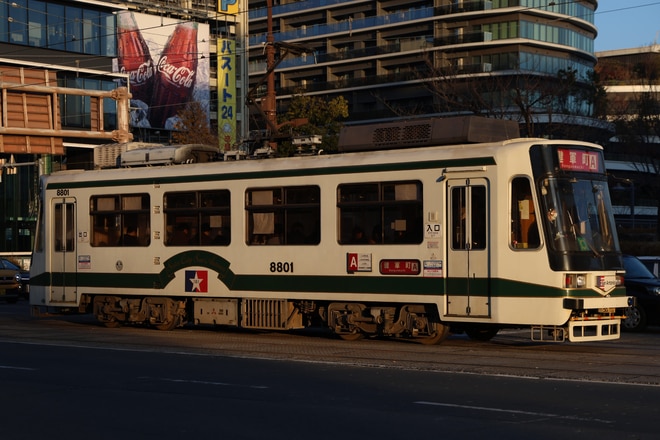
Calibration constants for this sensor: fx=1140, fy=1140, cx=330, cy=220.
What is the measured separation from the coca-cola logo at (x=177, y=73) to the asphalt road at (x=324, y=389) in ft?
216

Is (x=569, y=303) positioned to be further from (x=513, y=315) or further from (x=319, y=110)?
(x=319, y=110)


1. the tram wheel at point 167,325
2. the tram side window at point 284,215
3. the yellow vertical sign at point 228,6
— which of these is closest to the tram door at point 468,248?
the tram side window at point 284,215

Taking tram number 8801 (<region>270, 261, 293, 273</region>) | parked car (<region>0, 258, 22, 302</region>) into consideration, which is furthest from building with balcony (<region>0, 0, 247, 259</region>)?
tram number 8801 (<region>270, 261, 293, 273</region>)

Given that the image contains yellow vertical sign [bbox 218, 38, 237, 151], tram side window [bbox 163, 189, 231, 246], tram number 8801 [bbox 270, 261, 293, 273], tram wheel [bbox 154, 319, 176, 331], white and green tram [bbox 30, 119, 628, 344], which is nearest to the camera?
white and green tram [bbox 30, 119, 628, 344]

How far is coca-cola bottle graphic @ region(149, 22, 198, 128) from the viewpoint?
84.0 meters

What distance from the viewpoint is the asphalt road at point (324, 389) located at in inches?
387

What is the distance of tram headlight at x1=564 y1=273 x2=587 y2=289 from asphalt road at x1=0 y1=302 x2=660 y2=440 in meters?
1.02

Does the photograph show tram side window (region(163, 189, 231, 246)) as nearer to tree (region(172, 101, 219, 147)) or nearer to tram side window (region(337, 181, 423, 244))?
tram side window (region(337, 181, 423, 244))

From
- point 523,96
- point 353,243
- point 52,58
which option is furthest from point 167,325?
point 52,58

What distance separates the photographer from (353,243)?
18.8 metres

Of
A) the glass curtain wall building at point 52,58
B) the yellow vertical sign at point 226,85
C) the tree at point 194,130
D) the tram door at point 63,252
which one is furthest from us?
the yellow vertical sign at point 226,85

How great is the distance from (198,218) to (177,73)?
64.9 m

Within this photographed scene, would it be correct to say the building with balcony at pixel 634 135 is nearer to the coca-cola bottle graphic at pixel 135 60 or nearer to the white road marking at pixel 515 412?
the white road marking at pixel 515 412

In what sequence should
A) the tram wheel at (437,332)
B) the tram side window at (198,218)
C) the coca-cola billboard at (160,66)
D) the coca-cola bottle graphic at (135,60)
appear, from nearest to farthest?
1. the tram wheel at (437,332)
2. the tram side window at (198,218)
3. the coca-cola bottle graphic at (135,60)
4. the coca-cola billboard at (160,66)
